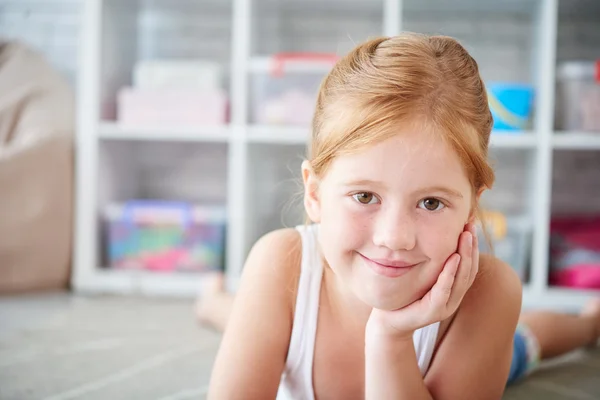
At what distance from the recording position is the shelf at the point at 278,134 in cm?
180

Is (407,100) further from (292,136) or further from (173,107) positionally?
(173,107)

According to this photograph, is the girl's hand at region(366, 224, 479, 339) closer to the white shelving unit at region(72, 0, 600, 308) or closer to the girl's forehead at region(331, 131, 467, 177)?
the girl's forehead at region(331, 131, 467, 177)

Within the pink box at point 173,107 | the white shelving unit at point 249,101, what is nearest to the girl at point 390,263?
the white shelving unit at point 249,101

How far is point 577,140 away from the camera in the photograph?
5.65ft

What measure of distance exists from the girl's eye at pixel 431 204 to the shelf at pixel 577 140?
3.94ft

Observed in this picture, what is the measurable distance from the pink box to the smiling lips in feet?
4.16

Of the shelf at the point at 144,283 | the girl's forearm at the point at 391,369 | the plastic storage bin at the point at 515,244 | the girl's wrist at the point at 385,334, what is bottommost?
the shelf at the point at 144,283

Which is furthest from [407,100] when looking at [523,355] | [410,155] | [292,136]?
[292,136]

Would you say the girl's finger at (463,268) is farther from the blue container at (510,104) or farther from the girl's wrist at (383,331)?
the blue container at (510,104)

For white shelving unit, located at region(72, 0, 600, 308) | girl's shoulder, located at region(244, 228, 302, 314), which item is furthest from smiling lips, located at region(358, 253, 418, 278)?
white shelving unit, located at region(72, 0, 600, 308)

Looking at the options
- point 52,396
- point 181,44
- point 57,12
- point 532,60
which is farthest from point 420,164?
point 57,12

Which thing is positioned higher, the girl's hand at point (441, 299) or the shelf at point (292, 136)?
the shelf at point (292, 136)

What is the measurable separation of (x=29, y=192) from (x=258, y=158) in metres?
0.71

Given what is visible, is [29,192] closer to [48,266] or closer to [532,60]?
[48,266]
